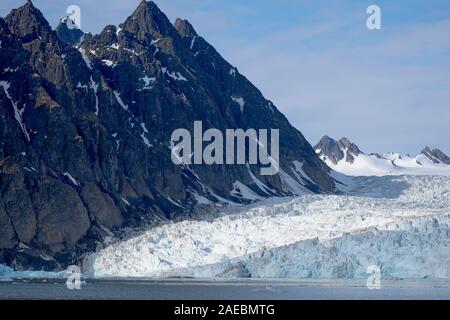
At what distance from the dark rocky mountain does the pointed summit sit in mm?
259

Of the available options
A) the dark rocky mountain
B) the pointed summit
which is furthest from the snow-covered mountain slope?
the pointed summit

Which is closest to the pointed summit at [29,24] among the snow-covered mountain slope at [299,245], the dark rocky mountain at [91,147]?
the dark rocky mountain at [91,147]

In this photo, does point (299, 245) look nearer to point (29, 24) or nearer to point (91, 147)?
point (91, 147)

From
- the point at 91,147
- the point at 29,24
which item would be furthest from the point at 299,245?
the point at 29,24

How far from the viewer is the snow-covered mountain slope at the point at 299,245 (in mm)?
87938

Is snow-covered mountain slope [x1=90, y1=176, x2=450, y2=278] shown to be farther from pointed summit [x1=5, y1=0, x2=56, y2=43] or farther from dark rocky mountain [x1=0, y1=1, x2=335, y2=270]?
pointed summit [x1=5, y1=0, x2=56, y2=43]

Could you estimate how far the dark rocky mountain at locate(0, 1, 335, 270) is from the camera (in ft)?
441

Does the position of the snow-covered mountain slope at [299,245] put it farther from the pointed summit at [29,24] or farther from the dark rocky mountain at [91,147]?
the pointed summit at [29,24]

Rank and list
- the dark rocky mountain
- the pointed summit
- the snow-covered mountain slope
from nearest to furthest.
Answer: the snow-covered mountain slope → the dark rocky mountain → the pointed summit

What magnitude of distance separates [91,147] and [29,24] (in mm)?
38601

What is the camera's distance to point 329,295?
7162 cm

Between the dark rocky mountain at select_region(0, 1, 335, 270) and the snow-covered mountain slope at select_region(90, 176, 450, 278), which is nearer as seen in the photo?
the snow-covered mountain slope at select_region(90, 176, 450, 278)
